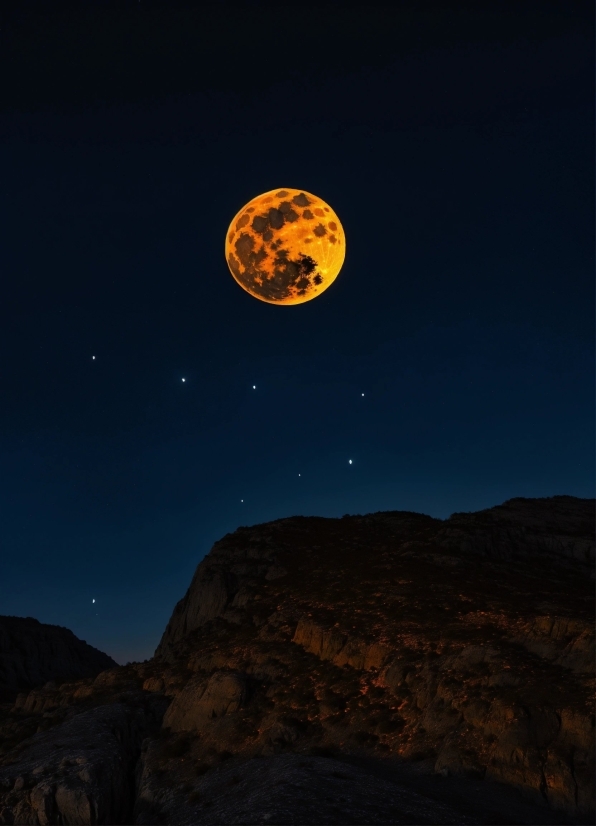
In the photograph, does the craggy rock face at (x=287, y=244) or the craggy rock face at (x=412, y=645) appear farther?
the craggy rock face at (x=287, y=244)

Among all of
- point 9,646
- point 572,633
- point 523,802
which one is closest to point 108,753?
point 523,802

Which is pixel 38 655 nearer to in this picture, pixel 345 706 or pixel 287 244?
pixel 345 706

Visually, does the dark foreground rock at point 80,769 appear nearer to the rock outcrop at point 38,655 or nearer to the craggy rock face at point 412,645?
the craggy rock face at point 412,645

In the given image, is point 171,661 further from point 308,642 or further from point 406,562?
point 406,562

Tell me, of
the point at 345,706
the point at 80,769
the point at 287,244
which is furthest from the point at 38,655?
the point at 287,244

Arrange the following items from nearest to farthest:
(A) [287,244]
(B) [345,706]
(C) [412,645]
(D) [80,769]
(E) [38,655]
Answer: (D) [80,769] → (B) [345,706] → (C) [412,645] → (A) [287,244] → (E) [38,655]

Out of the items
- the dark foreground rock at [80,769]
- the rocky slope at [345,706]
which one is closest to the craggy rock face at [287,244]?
the rocky slope at [345,706]
